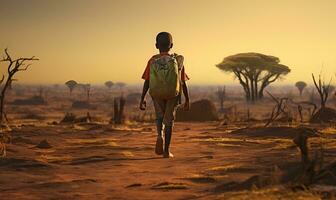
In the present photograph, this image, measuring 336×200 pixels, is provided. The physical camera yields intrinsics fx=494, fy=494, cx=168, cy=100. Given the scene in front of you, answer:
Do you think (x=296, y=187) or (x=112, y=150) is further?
(x=112, y=150)

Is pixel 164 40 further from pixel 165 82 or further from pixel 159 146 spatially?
pixel 159 146

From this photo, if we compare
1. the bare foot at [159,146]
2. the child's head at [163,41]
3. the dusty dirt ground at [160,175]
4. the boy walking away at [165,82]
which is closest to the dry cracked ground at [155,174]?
the dusty dirt ground at [160,175]

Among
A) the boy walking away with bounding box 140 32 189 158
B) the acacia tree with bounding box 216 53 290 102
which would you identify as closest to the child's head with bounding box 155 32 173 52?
the boy walking away with bounding box 140 32 189 158

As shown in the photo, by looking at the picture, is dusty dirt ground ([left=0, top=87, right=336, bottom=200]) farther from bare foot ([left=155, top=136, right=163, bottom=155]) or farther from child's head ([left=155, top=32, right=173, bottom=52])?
child's head ([left=155, top=32, right=173, bottom=52])

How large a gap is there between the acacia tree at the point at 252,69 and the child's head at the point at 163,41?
1760 inches

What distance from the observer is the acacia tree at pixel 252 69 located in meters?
52.1

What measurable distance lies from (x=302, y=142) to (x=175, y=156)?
11.8 ft

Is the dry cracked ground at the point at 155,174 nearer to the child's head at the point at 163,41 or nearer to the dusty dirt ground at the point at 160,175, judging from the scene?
the dusty dirt ground at the point at 160,175

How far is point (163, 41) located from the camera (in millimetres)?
7605

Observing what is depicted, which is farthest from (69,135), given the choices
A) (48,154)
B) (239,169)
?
(239,169)

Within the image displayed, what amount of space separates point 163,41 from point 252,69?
150 feet

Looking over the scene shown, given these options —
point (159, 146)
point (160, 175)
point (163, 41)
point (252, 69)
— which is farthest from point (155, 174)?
point (252, 69)

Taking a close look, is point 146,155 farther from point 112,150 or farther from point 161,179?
point 161,179

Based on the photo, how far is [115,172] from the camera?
21.3 feet
